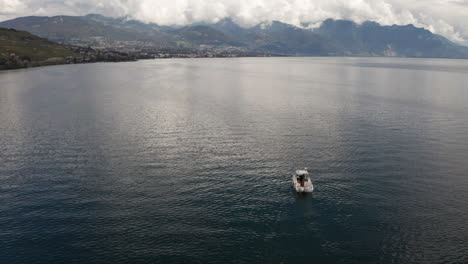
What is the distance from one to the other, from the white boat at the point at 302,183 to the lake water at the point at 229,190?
1864mm

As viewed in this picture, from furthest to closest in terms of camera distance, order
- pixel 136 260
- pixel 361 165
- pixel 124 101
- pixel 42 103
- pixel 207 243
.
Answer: pixel 124 101, pixel 42 103, pixel 361 165, pixel 207 243, pixel 136 260

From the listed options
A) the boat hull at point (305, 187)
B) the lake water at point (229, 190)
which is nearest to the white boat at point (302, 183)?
the boat hull at point (305, 187)

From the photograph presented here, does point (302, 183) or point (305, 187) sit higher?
point (302, 183)

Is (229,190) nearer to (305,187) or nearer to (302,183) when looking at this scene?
(302,183)

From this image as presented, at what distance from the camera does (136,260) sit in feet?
166

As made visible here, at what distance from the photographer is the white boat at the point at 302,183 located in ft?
235

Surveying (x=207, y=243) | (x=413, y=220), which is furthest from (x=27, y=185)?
(x=413, y=220)

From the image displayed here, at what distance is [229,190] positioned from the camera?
239 ft

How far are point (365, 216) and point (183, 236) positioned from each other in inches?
1284

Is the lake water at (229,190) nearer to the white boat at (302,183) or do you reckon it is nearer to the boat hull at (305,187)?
the boat hull at (305,187)

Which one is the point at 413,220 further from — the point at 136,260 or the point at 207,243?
the point at 136,260

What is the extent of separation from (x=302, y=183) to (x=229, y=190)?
50.2 ft

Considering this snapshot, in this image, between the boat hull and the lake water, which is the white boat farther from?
the lake water

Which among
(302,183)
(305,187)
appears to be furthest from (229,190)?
(305,187)
